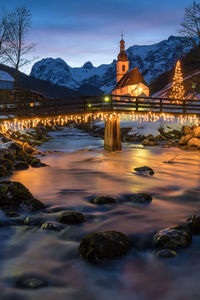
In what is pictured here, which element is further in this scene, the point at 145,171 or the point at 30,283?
the point at 145,171

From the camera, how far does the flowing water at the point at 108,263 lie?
13.5ft

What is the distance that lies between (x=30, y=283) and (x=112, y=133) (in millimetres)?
16346

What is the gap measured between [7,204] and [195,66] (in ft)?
258

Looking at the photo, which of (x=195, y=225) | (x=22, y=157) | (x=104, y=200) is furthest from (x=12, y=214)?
(x=22, y=157)

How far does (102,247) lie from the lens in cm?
483

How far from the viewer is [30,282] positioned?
4285mm

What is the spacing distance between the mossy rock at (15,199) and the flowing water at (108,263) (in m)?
0.46

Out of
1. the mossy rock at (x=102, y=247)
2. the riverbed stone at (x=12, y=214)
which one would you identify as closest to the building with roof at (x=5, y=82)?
the riverbed stone at (x=12, y=214)

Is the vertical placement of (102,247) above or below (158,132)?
below

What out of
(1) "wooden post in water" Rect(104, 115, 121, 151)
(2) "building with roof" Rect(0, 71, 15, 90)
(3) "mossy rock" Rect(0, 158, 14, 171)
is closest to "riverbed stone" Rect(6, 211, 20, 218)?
(3) "mossy rock" Rect(0, 158, 14, 171)

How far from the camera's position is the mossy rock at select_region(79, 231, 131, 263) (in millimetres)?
4824

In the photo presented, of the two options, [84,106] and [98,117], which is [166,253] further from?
[84,106]

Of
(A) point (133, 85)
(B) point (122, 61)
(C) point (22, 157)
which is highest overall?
(B) point (122, 61)

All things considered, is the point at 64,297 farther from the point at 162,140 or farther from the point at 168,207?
the point at 162,140
